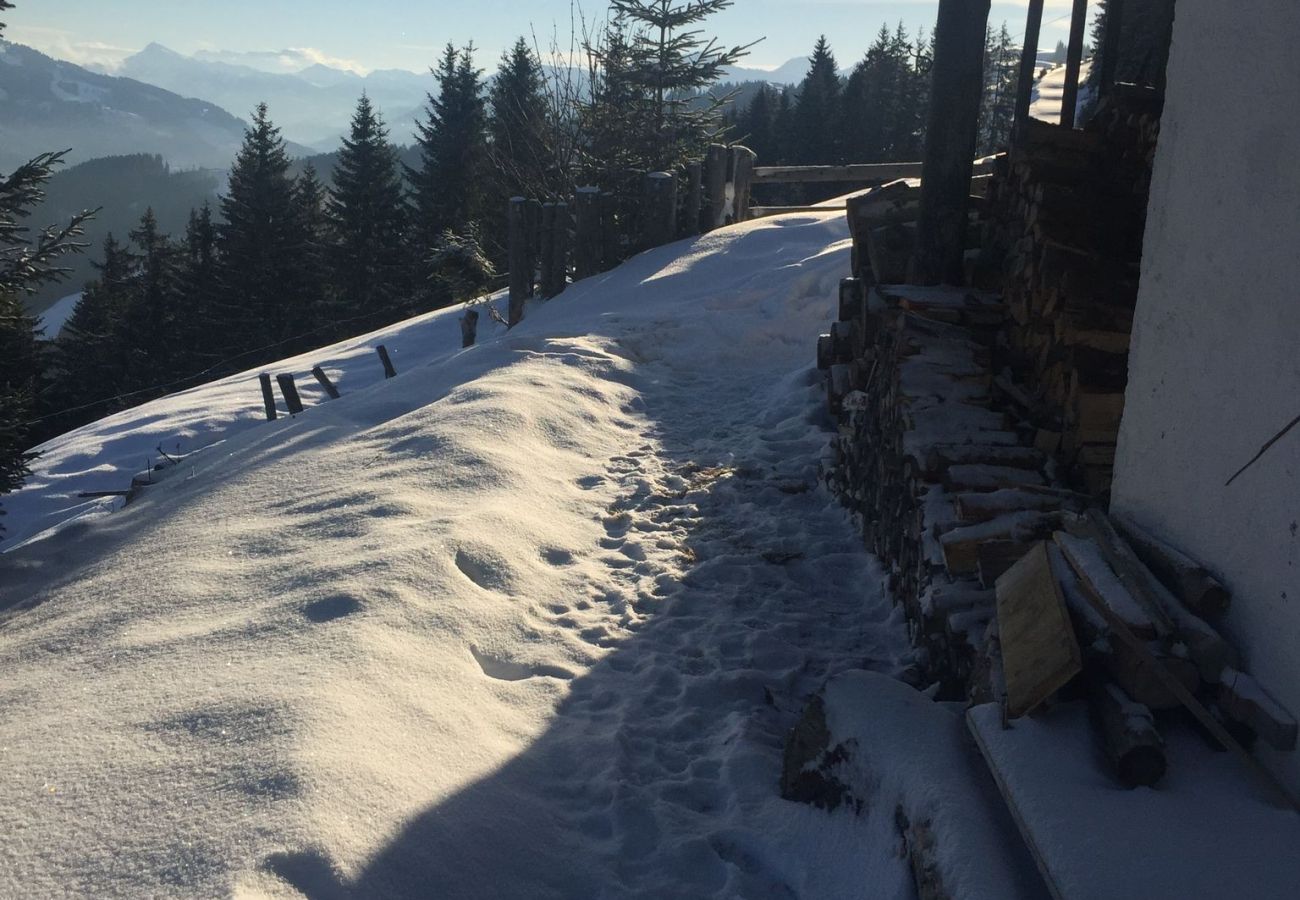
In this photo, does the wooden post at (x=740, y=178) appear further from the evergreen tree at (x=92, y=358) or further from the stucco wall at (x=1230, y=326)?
the evergreen tree at (x=92, y=358)

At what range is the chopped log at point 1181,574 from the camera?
2.30m

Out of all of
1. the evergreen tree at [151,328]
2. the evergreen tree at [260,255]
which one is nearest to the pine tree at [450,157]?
the evergreen tree at [260,255]

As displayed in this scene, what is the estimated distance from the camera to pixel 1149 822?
6.48ft

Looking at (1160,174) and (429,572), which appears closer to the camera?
(1160,174)

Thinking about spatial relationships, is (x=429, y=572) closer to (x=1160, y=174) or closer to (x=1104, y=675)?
(x=1104, y=675)

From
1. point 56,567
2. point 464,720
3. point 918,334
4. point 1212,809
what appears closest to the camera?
point 1212,809

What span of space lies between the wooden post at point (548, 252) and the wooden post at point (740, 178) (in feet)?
8.71

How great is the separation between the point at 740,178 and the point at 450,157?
23738 millimetres

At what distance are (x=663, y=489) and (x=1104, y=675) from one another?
3577mm

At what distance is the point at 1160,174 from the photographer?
2.75 m

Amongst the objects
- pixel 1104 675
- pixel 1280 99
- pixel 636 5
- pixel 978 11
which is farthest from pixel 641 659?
pixel 636 5

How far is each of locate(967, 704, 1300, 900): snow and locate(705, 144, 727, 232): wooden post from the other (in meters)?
11.1

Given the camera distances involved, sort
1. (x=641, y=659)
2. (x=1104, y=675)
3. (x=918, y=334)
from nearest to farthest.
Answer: (x=1104, y=675) < (x=641, y=659) < (x=918, y=334)

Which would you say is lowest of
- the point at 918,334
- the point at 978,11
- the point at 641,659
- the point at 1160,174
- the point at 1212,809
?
the point at 641,659
